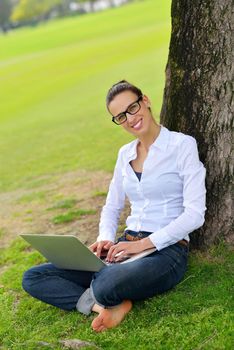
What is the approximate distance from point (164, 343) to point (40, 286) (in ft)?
→ 3.53

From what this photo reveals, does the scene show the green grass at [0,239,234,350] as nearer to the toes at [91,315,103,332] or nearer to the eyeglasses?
the toes at [91,315,103,332]

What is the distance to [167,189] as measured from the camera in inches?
155

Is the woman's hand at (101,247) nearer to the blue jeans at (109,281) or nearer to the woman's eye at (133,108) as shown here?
the blue jeans at (109,281)

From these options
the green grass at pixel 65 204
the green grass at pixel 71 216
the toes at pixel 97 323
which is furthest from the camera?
the green grass at pixel 65 204

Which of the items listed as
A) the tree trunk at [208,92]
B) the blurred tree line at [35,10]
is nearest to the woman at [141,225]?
the tree trunk at [208,92]

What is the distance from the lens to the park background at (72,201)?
3.58 metres

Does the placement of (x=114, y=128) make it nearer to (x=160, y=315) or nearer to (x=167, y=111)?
(x=167, y=111)

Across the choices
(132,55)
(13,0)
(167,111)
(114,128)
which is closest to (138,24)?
(132,55)

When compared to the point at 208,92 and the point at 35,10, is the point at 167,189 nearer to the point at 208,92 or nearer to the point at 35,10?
the point at 208,92

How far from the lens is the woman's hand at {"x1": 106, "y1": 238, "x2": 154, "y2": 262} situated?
3.80 m

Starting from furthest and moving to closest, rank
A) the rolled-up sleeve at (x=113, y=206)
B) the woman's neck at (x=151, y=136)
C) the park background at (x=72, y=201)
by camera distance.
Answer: the rolled-up sleeve at (x=113, y=206) → the woman's neck at (x=151, y=136) → the park background at (x=72, y=201)

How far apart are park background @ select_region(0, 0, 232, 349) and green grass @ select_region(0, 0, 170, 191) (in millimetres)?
40

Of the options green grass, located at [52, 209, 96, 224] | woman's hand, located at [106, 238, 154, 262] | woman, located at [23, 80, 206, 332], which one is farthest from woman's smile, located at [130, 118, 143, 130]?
green grass, located at [52, 209, 96, 224]

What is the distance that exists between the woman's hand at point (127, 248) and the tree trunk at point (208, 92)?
723mm
